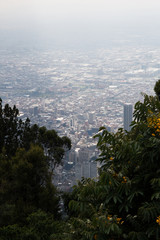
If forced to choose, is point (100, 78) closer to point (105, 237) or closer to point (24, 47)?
point (24, 47)

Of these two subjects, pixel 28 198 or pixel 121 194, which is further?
pixel 28 198

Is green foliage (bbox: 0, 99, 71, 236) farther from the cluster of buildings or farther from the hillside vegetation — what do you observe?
the cluster of buildings

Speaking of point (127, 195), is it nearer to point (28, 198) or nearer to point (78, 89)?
point (28, 198)

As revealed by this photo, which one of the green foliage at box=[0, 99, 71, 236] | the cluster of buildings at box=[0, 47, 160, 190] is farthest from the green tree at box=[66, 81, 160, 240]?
the cluster of buildings at box=[0, 47, 160, 190]

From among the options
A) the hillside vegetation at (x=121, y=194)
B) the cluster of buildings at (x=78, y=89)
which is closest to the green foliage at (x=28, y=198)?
the hillside vegetation at (x=121, y=194)

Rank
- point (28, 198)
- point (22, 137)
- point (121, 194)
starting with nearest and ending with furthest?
point (121, 194) < point (28, 198) < point (22, 137)

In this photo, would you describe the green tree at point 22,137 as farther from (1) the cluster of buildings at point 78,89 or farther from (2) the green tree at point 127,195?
(2) the green tree at point 127,195

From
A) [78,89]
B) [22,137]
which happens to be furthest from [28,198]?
[78,89]

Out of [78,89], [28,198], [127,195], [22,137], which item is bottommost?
[28,198]

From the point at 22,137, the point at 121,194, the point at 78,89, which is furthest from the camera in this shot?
the point at 78,89
